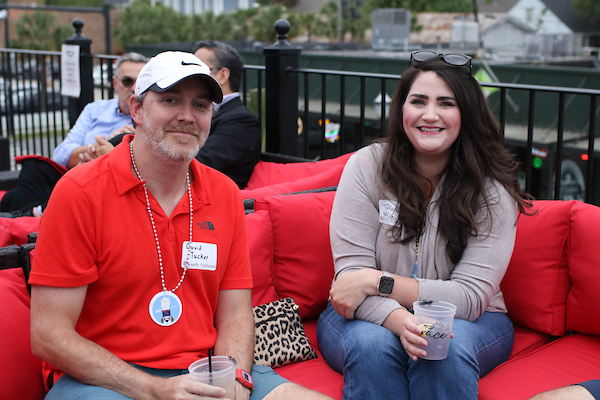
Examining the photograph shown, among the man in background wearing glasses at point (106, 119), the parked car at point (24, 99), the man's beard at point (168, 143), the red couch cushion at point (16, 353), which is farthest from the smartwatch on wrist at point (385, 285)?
the parked car at point (24, 99)

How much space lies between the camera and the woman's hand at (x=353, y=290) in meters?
2.22

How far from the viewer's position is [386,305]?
2195mm

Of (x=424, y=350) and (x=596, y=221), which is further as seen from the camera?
(x=596, y=221)

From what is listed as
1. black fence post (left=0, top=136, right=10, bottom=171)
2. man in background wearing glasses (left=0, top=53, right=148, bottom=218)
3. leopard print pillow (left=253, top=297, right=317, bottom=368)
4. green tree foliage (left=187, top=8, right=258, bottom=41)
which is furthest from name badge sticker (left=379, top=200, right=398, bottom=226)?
green tree foliage (left=187, top=8, right=258, bottom=41)

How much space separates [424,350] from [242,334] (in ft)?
1.95

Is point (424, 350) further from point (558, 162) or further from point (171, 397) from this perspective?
point (558, 162)

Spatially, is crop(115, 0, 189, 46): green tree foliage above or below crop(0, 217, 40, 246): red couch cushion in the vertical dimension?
above

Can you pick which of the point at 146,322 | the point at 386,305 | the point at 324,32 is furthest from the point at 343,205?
the point at 324,32

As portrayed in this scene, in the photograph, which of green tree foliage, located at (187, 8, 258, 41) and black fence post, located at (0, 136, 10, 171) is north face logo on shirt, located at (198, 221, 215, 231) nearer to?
black fence post, located at (0, 136, 10, 171)

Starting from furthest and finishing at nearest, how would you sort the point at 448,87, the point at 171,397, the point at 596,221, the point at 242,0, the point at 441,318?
the point at 242,0 → the point at 596,221 → the point at 448,87 → the point at 441,318 → the point at 171,397

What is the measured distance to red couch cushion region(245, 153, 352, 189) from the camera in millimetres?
3471

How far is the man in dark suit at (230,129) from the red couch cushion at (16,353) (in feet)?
5.53

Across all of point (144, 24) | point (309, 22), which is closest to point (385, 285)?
point (309, 22)

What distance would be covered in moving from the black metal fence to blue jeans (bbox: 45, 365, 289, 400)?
47.4 inches
